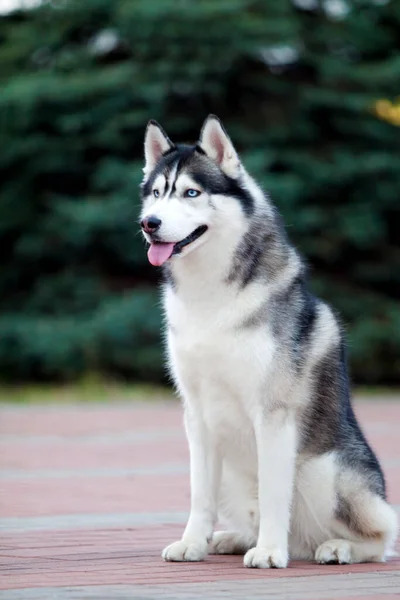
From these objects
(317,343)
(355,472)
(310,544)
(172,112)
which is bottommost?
(172,112)

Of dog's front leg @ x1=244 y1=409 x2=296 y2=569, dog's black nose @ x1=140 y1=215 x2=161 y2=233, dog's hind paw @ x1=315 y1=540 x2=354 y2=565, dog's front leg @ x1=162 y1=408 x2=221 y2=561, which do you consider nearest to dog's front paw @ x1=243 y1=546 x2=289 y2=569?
dog's front leg @ x1=244 y1=409 x2=296 y2=569

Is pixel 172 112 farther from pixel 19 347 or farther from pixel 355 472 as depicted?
pixel 355 472

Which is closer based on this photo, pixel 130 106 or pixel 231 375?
pixel 231 375

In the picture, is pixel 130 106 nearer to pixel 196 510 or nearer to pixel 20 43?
pixel 20 43

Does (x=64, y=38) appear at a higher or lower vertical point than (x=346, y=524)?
lower

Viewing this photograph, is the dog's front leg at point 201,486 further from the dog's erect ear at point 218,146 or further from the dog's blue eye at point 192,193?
the dog's erect ear at point 218,146

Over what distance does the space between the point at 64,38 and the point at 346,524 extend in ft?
58.7

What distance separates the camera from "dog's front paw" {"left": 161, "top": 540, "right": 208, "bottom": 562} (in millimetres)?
5625

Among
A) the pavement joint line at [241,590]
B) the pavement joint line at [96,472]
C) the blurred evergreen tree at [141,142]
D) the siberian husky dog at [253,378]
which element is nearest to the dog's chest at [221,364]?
the siberian husky dog at [253,378]

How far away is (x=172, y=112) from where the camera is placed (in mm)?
21969

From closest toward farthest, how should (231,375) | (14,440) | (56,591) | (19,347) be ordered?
1. (56,591)
2. (231,375)
3. (14,440)
4. (19,347)

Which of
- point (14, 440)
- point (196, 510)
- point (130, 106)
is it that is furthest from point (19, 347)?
point (196, 510)

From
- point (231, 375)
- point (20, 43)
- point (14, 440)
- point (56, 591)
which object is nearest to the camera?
point (56, 591)

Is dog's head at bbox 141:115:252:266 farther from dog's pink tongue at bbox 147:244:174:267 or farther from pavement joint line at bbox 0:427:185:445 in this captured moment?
pavement joint line at bbox 0:427:185:445
